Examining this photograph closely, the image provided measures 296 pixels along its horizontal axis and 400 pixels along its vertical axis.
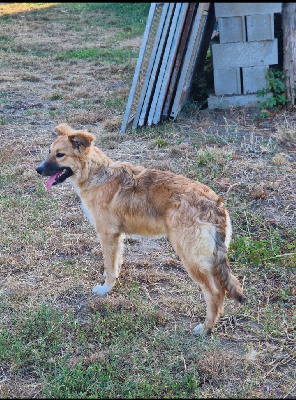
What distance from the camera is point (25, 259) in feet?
17.0

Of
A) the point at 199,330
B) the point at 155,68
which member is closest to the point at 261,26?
the point at 155,68

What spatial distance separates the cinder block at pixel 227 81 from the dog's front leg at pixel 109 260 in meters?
5.72

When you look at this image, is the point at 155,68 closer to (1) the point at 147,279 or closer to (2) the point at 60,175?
(2) the point at 60,175

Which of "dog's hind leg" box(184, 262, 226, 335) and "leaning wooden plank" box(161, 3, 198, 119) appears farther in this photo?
"leaning wooden plank" box(161, 3, 198, 119)

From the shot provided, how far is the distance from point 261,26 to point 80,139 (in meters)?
5.94

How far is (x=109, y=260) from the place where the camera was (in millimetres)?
4668

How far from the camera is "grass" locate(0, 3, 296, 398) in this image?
3627 mm

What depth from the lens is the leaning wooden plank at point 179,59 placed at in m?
8.72

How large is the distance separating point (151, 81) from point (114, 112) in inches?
50.5

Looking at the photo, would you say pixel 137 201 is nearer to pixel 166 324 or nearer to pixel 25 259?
pixel 166 324

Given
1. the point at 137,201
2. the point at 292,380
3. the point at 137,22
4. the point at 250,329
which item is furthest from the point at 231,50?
the point at 137,22

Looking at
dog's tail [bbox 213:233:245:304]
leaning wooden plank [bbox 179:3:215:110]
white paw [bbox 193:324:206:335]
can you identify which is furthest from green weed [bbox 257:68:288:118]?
white paw [bbox 193:324:206:335]

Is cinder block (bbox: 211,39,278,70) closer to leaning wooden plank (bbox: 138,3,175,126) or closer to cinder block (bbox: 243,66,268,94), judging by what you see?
cinder block (bbox: 243,66,268,94)

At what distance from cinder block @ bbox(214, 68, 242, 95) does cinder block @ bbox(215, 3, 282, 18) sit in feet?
3.43
